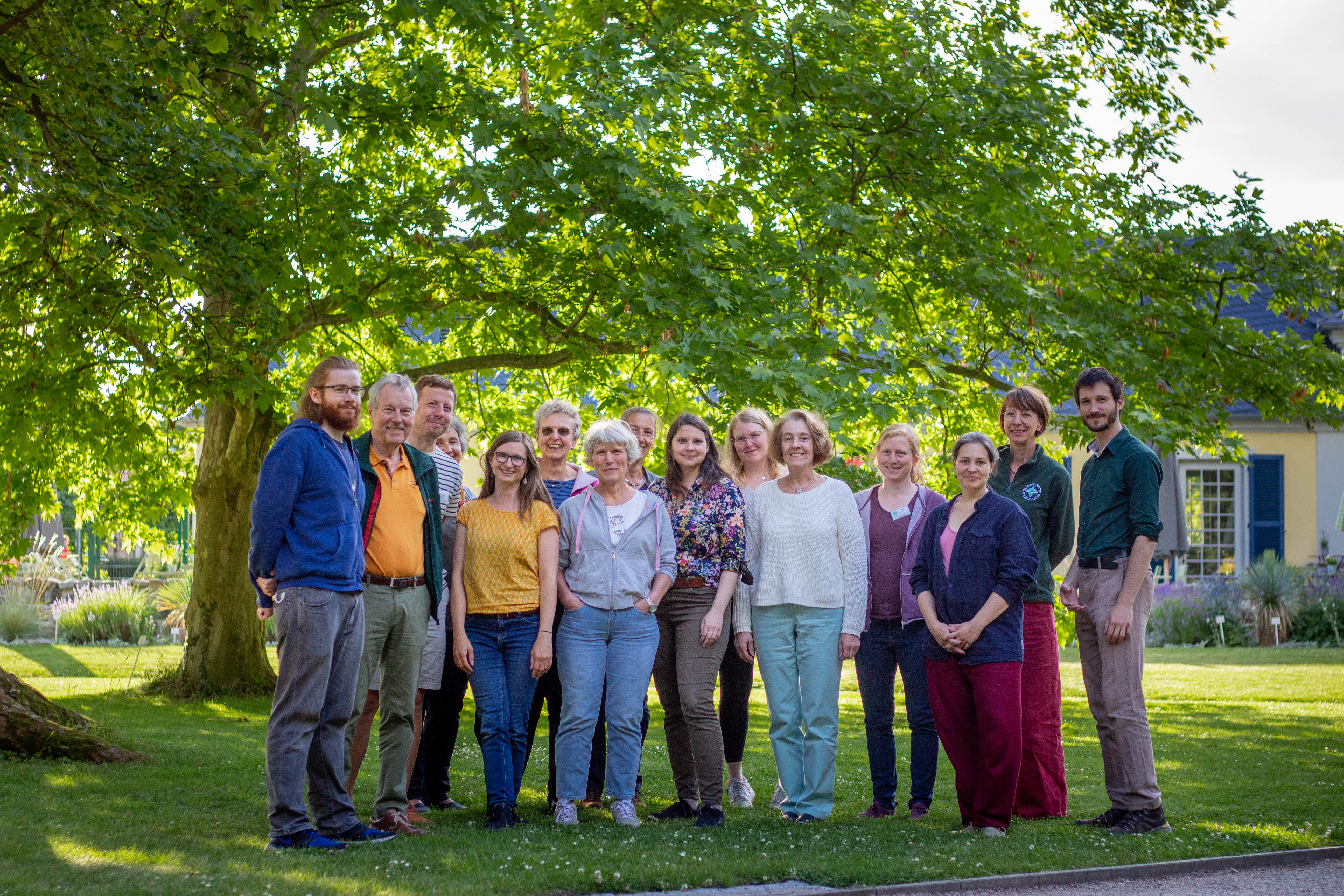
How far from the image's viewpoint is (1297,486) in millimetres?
22609

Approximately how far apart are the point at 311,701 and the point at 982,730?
3.00 metres

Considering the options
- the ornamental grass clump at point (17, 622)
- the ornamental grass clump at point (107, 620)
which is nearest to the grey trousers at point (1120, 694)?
the ornamental grass clump at point (107, 620)

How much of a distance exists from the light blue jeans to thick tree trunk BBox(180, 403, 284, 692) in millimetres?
7149

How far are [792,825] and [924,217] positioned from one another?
Result: 5.94m

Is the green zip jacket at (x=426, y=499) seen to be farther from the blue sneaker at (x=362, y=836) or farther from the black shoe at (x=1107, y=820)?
the black shoe at (x=1107, y=820)

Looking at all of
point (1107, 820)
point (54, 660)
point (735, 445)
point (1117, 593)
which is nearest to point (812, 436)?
point (735, 445)

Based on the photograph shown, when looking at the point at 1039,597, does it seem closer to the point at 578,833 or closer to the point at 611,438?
the point at 611,438

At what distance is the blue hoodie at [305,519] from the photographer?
15.2ft

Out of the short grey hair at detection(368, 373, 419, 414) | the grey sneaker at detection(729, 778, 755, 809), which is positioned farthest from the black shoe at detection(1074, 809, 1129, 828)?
the short grey hair at detection(368, 373, 419, 414)

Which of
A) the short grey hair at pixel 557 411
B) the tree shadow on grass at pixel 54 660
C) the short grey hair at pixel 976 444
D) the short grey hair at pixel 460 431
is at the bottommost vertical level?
the tree shadow on grass at pixel 54 660

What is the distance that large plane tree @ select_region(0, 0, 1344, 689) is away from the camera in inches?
308

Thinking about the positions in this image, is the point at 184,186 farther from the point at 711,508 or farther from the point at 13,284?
the point at 711,508

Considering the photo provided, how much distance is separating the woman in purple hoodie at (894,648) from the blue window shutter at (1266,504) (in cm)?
1922

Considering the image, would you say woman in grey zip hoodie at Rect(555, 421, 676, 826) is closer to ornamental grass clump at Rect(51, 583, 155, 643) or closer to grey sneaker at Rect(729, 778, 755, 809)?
grey sneaker at Rect(729, 778, 755, 809)
